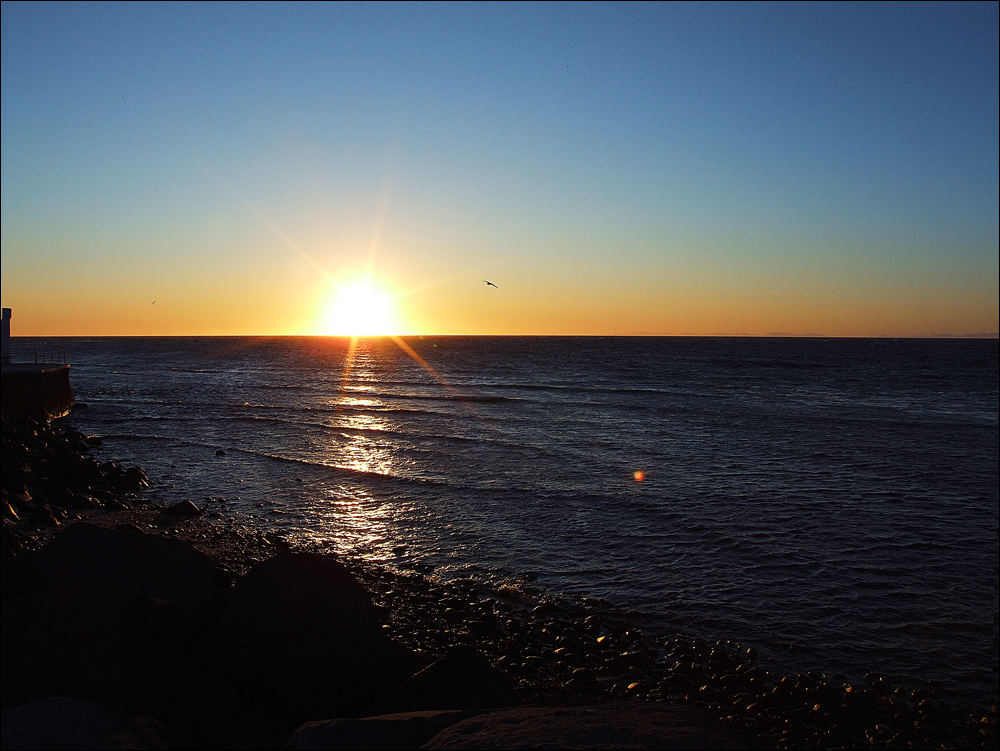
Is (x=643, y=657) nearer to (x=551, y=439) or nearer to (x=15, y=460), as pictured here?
(x=15, y=460)

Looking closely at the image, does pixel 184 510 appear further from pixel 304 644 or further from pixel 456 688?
pixel 456 688

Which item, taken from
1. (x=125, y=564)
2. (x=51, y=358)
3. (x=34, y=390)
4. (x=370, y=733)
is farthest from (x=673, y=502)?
(x=51, y=358)

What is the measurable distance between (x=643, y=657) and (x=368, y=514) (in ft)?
26.2

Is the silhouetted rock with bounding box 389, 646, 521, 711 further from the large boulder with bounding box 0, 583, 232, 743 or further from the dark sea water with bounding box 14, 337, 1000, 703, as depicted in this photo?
the dark sea water with bounding box 14, 337, 1000, 703

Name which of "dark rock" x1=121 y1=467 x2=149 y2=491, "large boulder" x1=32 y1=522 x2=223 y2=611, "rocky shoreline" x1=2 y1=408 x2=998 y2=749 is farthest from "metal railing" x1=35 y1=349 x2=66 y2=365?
"rocky shoreline" x1=2 y1=408 x2=998 y2=749

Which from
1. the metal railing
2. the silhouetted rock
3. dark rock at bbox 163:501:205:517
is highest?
the metal railing

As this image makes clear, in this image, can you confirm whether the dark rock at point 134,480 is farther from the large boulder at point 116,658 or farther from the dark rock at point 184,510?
the large boulder at point 116,658

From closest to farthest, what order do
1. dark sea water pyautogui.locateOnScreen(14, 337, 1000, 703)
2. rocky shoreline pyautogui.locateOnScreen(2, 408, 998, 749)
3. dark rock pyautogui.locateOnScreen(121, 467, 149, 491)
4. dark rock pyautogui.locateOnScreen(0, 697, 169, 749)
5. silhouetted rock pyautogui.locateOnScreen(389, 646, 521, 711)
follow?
dark rock pyautogui.locateOnScreen(0, 697, 169, 749), rocky shoreline pyautogui.locateOnScreen(2, 408, 998, 749), silhouetted rock pyautogui.locateOnScreen(389, 646, 521, 711), dark sea water pyautogui.locateOnScreen(14, 337, 1000, 703), dark rock pyautogui.locateOnScreen(121, 467, 149, 491)

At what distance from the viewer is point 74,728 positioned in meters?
4.16

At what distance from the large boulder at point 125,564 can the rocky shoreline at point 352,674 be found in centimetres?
2

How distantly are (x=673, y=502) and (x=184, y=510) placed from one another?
428 inches

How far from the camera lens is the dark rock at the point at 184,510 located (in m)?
13.8

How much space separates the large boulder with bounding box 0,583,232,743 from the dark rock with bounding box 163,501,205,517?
8.67 metres

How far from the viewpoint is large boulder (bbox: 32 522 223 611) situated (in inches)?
273
